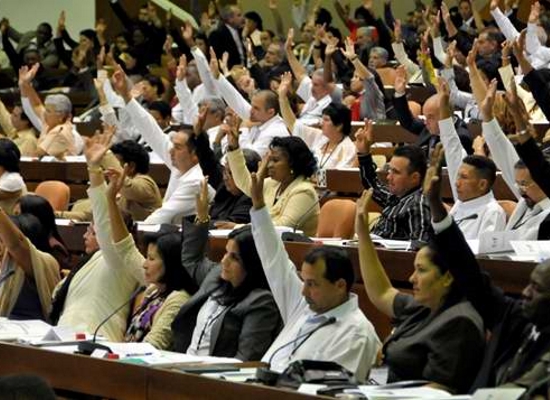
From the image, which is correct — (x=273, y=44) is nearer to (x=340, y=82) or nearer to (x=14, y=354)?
(x=340, y=82)

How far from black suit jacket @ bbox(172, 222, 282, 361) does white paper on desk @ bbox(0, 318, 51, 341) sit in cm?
49

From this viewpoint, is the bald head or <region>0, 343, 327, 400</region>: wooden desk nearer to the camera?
<region>0, 343, 327, 400</region>: wooden desk

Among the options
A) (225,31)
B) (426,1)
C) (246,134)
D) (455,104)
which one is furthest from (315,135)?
(426,1)

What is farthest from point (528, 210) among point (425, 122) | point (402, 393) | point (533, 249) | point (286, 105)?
point (286, 105)

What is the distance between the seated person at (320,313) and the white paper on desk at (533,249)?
0.70 m

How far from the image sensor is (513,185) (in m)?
6.87

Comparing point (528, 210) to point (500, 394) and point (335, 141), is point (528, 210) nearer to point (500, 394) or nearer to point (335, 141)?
point (500, 394)

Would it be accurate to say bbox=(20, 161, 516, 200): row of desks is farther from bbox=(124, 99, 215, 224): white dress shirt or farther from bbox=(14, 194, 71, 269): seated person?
bbox=(14, 194, 71, 269): seated person

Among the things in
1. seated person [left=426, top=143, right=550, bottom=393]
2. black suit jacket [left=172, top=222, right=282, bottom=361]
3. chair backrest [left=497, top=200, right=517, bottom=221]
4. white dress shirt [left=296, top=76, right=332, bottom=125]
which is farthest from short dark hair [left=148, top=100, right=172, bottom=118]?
seated person [left=426, top=143, right=550, bottom=393]

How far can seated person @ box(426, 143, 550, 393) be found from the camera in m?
4.20

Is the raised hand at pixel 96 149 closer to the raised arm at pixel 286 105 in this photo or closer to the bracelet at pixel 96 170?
the bracelet at pixel 96 170

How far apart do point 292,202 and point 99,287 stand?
132 centimetres

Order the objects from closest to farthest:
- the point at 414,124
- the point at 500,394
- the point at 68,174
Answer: the point at 500,394 → the point at 414,124 → the point at 68,174

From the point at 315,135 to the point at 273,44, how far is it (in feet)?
15.0
